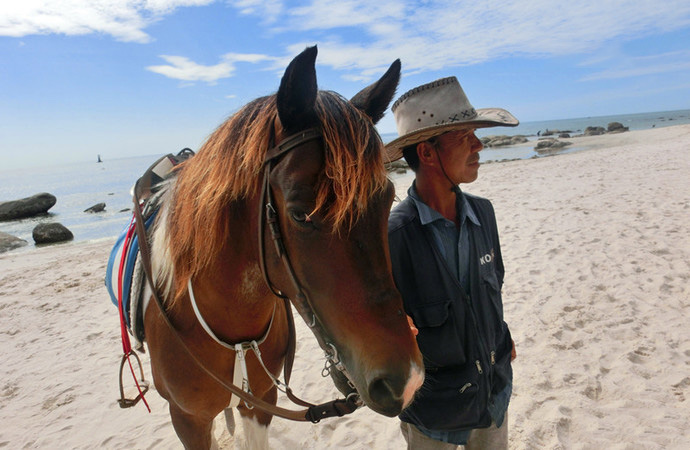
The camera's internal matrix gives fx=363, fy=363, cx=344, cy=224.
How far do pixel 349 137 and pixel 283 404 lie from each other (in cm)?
302

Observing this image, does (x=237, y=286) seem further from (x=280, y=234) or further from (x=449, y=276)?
(x=449, y=276)

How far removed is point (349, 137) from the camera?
3.56 feet

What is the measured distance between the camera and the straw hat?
1545 millimetres

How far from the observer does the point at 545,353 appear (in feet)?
11.6

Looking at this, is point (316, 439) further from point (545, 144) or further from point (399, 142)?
point (545, 144)

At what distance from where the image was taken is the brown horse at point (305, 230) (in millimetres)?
997

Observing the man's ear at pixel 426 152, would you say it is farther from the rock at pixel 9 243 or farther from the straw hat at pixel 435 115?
the rock at pixel 9 243

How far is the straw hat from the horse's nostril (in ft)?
2.99

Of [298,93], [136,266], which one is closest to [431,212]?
[298,93]

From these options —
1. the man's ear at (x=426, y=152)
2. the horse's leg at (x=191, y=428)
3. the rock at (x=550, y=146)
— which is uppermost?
the rock at (x=550, y=146)

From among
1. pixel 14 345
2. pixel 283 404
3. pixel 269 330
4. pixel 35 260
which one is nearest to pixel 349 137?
pixel 269 330

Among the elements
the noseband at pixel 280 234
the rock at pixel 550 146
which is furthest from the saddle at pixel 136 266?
the rock at pixel 550 146

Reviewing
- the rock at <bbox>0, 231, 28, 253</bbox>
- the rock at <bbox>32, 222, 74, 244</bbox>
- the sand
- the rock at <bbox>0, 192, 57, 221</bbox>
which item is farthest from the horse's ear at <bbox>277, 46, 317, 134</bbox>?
the rock at <bbox>0, 192, 57, 221</bbox>

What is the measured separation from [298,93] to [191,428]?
175cm
